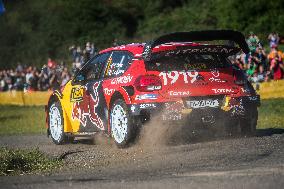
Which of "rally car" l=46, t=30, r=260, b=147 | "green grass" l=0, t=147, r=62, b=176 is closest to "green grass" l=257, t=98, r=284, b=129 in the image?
"rally car" l=46, t=30, r=260, b=147

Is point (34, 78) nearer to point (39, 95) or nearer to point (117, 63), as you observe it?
point (39, 95)

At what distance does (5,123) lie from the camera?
23156mm

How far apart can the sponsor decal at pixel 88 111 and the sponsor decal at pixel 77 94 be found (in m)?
0.07

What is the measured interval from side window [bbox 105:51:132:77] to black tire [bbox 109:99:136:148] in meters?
0.59

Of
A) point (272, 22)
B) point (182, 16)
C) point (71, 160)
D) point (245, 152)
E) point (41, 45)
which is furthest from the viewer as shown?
point (41, 45)

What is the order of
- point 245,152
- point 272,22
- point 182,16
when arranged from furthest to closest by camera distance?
point 182,16, point 272,22, point 245,152

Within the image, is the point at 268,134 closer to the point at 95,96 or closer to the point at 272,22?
the point at 95,96

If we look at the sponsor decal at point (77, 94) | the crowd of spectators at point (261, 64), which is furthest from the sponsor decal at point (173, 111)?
the crowd of spectators at point (261, 64)

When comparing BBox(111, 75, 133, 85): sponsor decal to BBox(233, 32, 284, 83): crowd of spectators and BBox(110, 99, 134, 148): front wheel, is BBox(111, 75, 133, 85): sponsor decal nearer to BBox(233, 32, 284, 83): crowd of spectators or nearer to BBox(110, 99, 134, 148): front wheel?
BBox(110, 99, 134, 148): front wheel

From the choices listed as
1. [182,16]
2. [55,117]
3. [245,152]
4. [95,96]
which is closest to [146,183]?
[245,152]

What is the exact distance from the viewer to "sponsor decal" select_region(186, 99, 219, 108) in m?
11.5

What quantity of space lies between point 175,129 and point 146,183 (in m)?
3.60

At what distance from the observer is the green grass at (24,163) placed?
999cm

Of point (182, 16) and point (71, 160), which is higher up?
point (182, 16)
